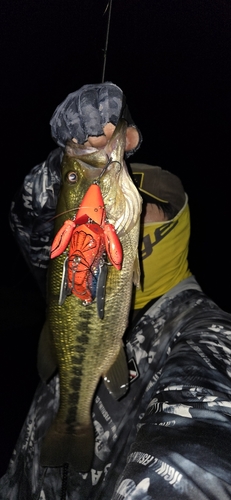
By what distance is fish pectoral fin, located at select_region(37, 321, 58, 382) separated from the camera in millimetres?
1860

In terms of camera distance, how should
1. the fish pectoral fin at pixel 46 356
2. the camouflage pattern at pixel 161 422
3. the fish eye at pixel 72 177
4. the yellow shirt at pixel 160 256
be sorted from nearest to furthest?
the camouflage pattern at pixel 161 422 < the fish eye at pixel 72 177 < the fish pectoral fin at pixel 46 356 < the yellow shirt at pixel 160 256

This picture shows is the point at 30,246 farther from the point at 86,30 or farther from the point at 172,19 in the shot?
the point at 172,19

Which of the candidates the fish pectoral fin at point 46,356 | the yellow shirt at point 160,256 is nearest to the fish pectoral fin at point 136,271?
the fish pectoral fin at point 46,356

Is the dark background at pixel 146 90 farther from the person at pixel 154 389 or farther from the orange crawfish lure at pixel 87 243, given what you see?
the orange crawfish lure at pixel 87 243

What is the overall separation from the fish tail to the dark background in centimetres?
484

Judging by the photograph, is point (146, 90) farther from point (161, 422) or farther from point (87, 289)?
point (161, 422)

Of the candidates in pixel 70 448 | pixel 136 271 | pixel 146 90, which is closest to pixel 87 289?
pixel 136 271

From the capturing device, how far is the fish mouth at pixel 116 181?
1472 mm

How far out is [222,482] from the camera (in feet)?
3.77

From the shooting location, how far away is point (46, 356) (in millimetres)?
1896

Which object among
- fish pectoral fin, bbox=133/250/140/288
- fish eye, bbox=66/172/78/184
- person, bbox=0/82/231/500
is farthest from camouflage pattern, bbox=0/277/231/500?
fish eye, bbox=66/172/78/184

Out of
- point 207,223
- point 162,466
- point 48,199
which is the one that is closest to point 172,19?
point 207,223

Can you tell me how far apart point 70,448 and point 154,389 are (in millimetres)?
405

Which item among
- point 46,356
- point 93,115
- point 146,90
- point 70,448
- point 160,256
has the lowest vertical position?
point 146,90
